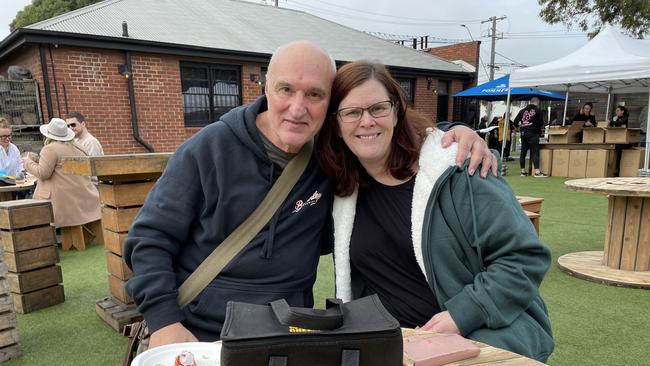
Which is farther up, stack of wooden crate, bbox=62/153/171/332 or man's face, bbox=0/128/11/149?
man's face, bbox=0/128/11/149

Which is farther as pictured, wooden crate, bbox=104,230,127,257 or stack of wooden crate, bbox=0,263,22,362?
wooden crate, bbox=104,230,127,257

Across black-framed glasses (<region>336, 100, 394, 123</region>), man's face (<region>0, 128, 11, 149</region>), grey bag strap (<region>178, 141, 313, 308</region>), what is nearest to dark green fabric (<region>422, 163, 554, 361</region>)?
black-framed glasses (<region>336, 100, 394, 123</region>)

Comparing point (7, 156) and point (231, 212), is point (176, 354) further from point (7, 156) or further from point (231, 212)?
point (7, 156)

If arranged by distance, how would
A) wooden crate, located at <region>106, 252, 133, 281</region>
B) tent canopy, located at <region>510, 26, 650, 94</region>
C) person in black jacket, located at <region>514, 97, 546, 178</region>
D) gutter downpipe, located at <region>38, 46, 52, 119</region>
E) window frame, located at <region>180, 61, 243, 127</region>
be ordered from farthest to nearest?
window frame, located at <region>180, 61, 243, 127</region>, person in black jacket, located at <region>514, 97, 546, 178</region>, gutter downpipe, located at <region>38, 46, 52, 119</region>, tent canopy, located at <region>510, 26, 650, 94</region>, wooden crate, located at <region>106, 252, 133, 281</region>

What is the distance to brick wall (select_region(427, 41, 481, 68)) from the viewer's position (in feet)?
67.4

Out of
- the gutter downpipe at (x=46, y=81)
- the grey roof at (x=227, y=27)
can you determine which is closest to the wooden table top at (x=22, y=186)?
the gutter downpipe at (x=46, y=81)

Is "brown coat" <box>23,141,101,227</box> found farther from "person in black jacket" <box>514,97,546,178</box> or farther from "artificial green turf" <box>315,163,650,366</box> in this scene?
"person in black jacket" <box>514,97,546,178</box>

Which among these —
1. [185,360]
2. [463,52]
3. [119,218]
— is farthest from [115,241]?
[463,52]

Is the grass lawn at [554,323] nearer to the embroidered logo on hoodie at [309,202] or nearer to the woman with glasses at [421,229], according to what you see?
the woman with glasses at [421,229]

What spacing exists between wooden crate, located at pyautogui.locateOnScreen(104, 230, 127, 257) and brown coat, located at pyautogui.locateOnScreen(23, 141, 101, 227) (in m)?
2.49

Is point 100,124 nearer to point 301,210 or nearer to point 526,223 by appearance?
point 301,210

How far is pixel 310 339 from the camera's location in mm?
910

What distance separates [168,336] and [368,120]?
1.15 m

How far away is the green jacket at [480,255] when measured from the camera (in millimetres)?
1455
